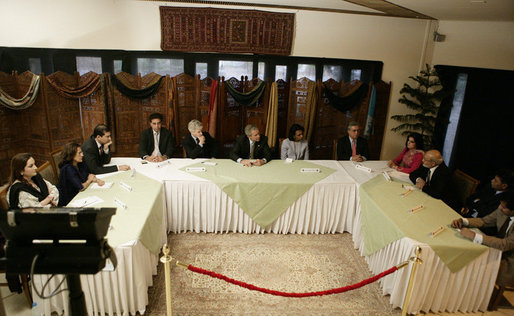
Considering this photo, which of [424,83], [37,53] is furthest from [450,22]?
[37,53]

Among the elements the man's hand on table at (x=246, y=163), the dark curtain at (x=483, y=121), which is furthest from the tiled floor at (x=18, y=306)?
the dark curtain at (x=483, y=121)

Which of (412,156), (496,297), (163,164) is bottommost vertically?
(496,297)

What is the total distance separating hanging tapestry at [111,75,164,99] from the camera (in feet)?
18.2

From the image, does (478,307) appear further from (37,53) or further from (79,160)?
(37,53)

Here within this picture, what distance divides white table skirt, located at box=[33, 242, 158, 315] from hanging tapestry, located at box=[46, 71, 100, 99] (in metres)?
3.69

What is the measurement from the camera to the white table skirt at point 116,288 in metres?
Result: 2.54

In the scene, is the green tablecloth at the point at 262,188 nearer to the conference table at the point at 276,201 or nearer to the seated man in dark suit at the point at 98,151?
the conference table at the point at 276,201

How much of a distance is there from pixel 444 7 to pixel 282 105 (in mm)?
2826

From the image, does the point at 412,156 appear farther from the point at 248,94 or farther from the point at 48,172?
the point at 48,172

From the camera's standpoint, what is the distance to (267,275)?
11.3ft

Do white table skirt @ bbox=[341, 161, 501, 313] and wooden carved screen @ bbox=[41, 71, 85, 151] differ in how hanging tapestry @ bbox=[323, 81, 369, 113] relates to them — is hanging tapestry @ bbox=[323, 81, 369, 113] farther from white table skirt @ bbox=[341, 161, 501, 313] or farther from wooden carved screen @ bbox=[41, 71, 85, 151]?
wooden carved screen @ bbox=[41, 71, 85, 151]

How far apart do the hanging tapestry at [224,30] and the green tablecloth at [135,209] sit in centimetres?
284

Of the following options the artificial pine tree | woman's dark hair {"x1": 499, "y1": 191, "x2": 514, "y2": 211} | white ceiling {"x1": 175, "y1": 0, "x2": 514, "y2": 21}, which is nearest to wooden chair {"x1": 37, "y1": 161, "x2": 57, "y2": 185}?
white ceiling {"x1": 175, "y1": 0, "x2": 514, "y2": 21}

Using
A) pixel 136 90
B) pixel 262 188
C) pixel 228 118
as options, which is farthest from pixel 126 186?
pixel 228 118
